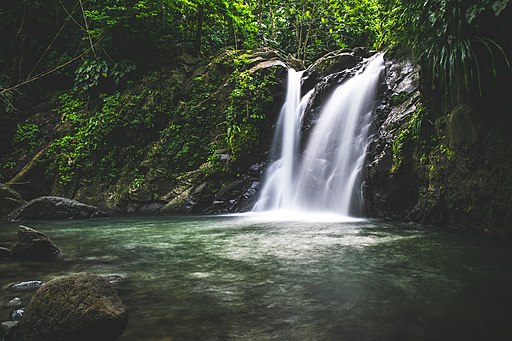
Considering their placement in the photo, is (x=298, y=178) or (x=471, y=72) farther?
(x=298, y=178)

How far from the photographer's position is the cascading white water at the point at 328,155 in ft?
27.6

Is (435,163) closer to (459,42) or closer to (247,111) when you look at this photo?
(459,42)

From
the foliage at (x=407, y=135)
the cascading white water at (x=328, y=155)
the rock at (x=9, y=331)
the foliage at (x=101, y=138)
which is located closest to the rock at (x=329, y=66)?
the cascading white water at (x=328, y=155)

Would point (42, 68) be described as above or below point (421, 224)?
above

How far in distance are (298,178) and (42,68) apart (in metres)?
10.3

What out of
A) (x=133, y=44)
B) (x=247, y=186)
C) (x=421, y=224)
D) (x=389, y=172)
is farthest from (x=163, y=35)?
(x=421, y=224)

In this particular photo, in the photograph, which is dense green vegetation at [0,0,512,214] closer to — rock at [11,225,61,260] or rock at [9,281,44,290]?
rock at [11,225,61,260]

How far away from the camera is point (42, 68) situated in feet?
45.9

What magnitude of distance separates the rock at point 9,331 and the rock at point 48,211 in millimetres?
7067

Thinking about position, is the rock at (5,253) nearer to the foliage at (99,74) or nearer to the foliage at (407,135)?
the foliage at (407,135)

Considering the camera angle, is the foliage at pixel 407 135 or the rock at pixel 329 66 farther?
the rock at pixel 329 66

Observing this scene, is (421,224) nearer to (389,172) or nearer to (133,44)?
(389,172)

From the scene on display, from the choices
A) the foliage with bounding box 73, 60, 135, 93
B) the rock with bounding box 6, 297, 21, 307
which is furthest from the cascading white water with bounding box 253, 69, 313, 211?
the rock with bounding box 6, 297, 21, 307

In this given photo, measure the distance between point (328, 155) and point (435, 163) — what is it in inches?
122
